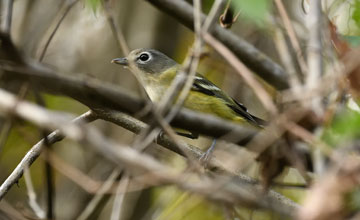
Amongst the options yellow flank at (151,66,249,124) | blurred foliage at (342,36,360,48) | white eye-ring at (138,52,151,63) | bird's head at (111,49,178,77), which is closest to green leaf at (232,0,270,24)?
blurred foliage at (342,36,360,48)

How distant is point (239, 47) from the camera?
4.79 metres

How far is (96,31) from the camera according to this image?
328 inches

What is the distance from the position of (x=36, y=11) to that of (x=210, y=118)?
6611 mm

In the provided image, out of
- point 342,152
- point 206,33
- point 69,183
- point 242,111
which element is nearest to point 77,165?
point 69,183

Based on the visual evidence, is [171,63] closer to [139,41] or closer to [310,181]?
[139,41]


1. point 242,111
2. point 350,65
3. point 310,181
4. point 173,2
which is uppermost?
point 350,65

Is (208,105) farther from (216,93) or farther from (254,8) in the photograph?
(254,8)

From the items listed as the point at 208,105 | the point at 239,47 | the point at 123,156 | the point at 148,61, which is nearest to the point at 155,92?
the point at 208,105

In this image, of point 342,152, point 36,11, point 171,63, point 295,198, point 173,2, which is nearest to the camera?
point 342,152

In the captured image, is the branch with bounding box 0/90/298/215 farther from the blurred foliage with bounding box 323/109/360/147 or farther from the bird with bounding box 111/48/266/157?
the bird with bounding box 111/48/266/157

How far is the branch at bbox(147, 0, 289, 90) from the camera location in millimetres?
4641

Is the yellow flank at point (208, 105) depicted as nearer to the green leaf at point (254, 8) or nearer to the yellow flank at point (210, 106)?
the yellow flank at point (210, 106)

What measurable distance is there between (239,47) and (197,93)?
1.12 meters

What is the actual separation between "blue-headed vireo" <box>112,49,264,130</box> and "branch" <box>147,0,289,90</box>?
0.68 meters
